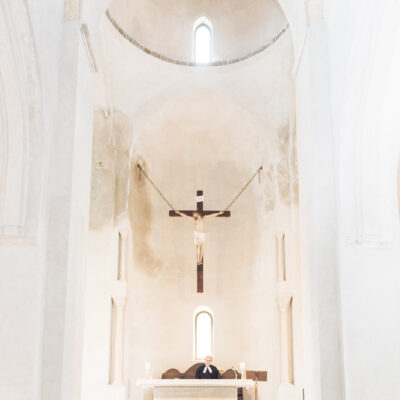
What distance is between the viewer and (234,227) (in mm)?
14281

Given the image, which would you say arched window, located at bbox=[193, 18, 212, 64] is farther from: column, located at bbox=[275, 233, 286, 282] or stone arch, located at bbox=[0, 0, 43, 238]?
stone arch, located at bbox=[0, 0, 43, 238]

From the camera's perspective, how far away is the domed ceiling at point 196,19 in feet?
41.9

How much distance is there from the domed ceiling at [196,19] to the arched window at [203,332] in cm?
539

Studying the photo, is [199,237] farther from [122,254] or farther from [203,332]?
[203,332]

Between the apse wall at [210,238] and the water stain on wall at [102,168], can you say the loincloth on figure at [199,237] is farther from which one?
the water stain on wall at [102,168]

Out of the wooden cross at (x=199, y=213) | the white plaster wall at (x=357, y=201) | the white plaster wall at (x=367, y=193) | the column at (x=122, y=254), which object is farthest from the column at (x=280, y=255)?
the white plaster wall at (x=367, y=193)

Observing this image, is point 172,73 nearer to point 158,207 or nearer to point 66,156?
point 158,207

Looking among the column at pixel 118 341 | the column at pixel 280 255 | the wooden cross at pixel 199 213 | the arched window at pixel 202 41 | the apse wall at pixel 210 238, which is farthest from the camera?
the arched window at pixel 202 41

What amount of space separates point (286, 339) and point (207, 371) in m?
1.67

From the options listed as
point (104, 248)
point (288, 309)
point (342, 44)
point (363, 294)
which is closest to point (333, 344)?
point (363, 294)

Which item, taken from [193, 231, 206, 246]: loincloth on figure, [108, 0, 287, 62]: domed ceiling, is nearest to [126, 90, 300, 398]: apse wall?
[193, 231, 206, 246]: loincloth on figure

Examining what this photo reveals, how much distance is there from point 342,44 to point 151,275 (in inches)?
332

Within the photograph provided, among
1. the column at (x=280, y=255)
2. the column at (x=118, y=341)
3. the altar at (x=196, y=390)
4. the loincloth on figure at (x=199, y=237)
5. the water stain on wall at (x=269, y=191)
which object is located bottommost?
the altar at (x=196, y=390)

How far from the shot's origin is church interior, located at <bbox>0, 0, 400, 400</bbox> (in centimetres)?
607
